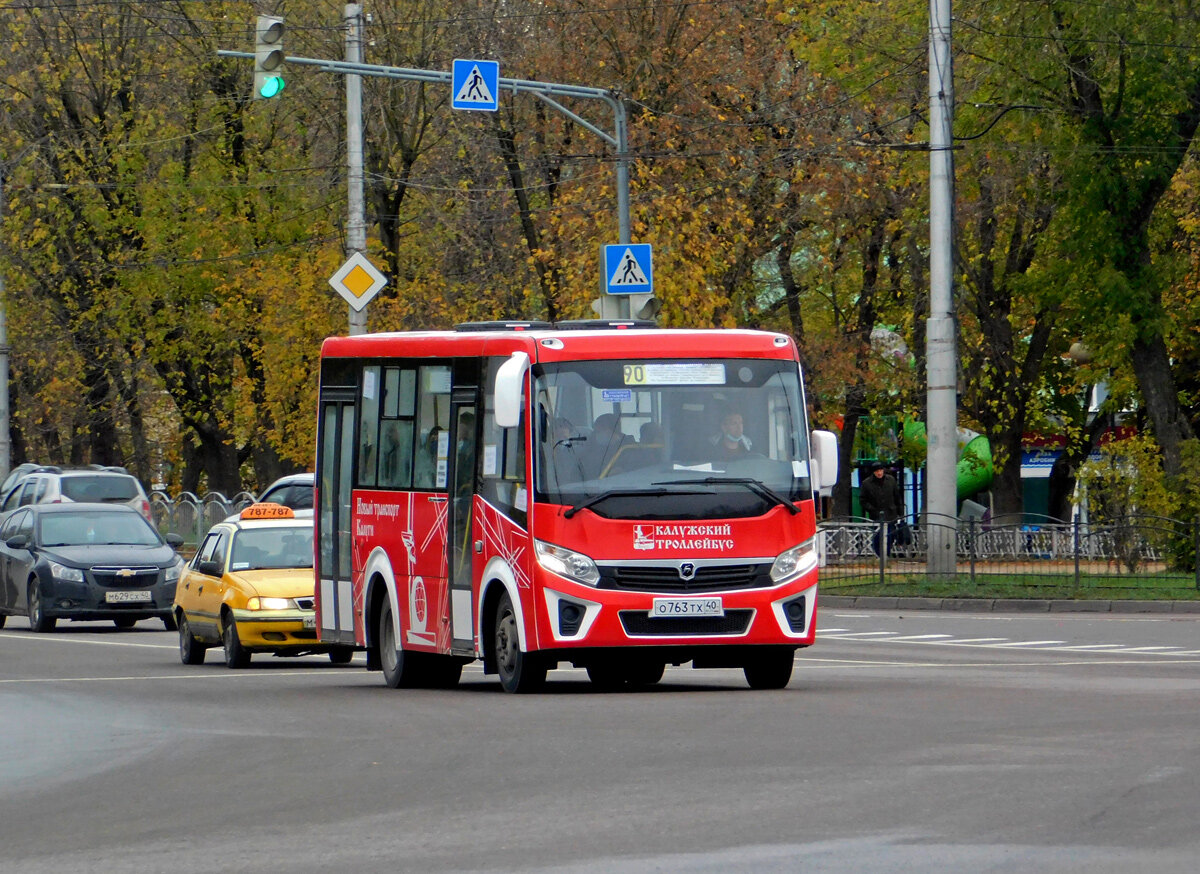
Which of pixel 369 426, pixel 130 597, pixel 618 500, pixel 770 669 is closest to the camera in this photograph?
pixel 618 500

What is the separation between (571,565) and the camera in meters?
15.4

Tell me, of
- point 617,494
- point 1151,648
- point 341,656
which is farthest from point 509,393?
point 1151,648

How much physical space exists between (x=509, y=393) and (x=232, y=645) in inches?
275

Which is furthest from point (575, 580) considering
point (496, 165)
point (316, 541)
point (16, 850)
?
point (496, 165)

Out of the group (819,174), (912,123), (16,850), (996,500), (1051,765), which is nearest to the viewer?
(16,850)

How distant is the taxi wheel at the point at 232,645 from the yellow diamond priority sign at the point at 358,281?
36.1ft

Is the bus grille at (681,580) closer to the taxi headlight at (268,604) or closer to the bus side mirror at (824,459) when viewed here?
the bus side mirror at (824,459)

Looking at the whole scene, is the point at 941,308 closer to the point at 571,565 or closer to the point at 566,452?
the point at 566,452

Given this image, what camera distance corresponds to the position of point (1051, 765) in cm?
1072

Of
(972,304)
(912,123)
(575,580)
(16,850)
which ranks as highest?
(912,123)

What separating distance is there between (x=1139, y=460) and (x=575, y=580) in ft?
61.7

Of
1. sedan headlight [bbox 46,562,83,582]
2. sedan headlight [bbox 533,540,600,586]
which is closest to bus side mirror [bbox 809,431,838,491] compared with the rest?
sedan headlight [bbox 533,540,600,586]

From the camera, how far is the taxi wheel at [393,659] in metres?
17.8

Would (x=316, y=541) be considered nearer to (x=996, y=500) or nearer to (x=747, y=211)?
(x=747, y=211)
